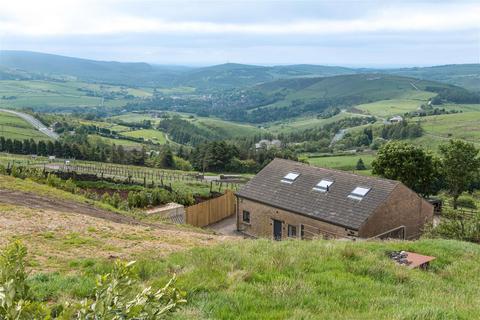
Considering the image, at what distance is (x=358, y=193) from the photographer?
29.2 meters

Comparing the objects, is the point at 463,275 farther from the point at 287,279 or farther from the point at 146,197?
the point at 146,197

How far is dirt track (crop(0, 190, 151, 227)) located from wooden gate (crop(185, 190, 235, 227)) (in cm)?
841

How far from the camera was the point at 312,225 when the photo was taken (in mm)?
29609

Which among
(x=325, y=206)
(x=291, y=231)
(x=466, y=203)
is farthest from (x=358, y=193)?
(x=466, y=203)

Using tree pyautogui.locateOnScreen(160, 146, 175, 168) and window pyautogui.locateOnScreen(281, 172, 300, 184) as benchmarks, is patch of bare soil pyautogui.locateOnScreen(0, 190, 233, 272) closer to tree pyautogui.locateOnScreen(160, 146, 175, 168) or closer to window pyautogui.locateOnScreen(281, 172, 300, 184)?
window pyautogui.locateOnScreen(281, 172, 300, 184)

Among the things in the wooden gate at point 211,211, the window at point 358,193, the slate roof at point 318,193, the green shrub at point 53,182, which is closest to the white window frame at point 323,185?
the slate roof at point 318,193

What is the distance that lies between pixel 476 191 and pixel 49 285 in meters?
83.3

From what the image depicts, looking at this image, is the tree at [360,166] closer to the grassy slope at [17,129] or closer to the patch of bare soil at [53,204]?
the grassy slope at [17,129]

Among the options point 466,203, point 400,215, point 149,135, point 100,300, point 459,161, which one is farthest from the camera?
point 149,135

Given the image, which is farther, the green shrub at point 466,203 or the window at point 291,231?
the green shrub at point 466,203

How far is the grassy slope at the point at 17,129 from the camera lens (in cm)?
12062

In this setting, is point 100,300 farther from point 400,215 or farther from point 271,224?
point 271,224

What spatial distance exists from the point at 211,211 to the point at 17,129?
375ft

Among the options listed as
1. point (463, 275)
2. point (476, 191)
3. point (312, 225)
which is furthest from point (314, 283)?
point (476, 191)
